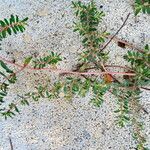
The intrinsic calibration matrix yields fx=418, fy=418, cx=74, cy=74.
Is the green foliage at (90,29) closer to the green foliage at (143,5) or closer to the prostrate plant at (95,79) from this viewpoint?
the prostrate plant at (95,79)

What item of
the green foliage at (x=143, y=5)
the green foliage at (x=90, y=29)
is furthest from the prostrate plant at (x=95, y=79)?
the green foliage at (x=143, y=5)

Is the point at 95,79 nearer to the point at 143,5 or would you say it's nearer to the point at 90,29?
the point at 90,29

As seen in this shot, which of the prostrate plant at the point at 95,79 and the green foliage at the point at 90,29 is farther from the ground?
the green foliage at the point at 90,29

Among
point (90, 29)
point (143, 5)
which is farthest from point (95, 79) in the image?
point (143, 5)

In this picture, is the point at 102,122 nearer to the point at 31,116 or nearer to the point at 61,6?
the point at 31,116

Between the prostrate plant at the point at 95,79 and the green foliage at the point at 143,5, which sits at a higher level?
the green foliage at the point at 143,5

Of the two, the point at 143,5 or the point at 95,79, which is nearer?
the point at 143,5

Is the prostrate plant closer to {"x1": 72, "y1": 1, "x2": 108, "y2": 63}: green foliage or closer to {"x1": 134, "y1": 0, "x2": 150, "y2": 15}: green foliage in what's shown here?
{"x1": 72, "y1": 1, "x2": 108, "y2": 63}: green foliage

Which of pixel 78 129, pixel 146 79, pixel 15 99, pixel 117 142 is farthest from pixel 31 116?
pixel 146 79
